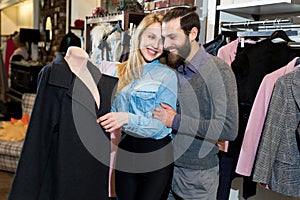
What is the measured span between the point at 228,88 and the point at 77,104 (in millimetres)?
601

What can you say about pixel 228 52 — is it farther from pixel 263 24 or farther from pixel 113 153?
pixel 113 153

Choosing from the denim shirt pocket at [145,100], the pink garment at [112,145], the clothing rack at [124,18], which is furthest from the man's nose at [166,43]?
the clothing rack at [124,18]

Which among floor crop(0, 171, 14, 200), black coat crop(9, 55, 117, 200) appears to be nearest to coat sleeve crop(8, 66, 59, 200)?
black coat crop(9, 55, 117, 200)

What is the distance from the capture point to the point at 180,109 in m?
1.55

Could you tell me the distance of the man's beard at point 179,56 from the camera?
1.50 metres

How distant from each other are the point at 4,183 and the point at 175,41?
232cm

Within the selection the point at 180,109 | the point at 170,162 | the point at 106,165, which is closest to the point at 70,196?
the point at 106,165

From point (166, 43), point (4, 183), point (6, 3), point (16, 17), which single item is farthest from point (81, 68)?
point (16, 17)

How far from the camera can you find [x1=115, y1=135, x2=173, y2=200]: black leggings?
1.47 meters

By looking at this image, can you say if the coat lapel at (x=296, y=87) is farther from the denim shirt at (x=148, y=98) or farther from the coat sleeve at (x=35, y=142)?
the coat sleeve at (x=35, y=142)

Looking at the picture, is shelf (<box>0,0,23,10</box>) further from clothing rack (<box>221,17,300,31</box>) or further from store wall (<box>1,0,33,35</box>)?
clothing rack (<box>221,17,300,31</box>)

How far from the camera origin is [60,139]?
1.42 metres

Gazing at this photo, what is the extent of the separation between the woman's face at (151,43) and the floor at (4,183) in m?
1.97

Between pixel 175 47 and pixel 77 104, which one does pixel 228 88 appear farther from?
pixel 77 104
